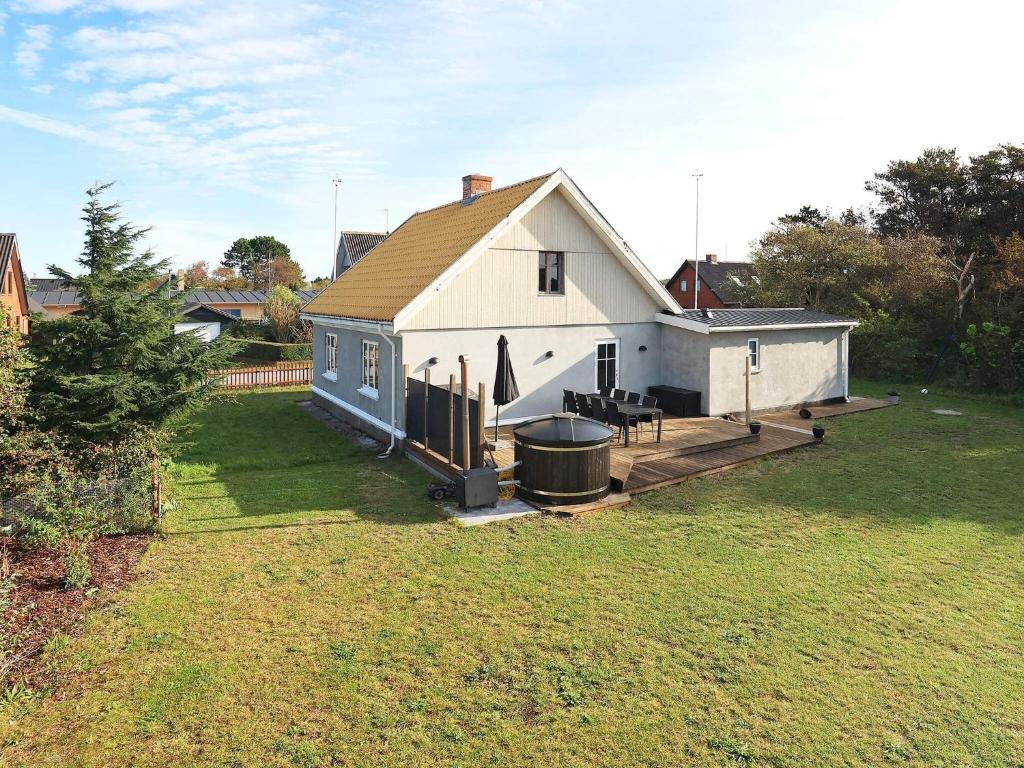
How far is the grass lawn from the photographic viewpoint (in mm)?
5527

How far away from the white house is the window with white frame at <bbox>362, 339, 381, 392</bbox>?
0.18ft

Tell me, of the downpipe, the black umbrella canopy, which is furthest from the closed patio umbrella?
the downpipe

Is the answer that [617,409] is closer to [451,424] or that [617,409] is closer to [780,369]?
[451,424]

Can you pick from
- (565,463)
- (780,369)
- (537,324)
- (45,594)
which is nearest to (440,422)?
(565,463)

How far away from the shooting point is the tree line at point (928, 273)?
26078 mm

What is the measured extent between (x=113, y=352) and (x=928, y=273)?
32.3 meters

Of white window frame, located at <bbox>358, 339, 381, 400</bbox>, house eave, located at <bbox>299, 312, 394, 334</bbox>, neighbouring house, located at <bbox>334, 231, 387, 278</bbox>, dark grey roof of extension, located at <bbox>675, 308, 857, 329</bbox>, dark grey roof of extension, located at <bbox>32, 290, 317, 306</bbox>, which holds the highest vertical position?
neighbouring house, located at <bbox>334, 231, 387, 278</bbox>

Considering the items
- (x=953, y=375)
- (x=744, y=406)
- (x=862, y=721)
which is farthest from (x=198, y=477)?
(x=953, y=375)

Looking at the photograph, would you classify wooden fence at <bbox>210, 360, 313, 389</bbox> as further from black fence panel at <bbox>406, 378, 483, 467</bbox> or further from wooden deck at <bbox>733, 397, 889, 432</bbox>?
→ wooden deck at <bbox>733, 397, 889, 432</bbox>

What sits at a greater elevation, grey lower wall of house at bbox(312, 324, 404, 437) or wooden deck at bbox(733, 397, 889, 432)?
grey lower wall of house at bbox(312, 324, 404, 437)

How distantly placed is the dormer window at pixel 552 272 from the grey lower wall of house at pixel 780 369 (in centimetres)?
460

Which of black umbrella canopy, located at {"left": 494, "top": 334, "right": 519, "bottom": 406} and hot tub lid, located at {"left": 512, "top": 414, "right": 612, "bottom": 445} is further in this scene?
black umbrella canopy, located at {"left": 494, "top": 334, "right": 519, "bottom": 406}

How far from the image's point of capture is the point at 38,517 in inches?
367

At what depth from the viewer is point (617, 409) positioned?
1531 cm
